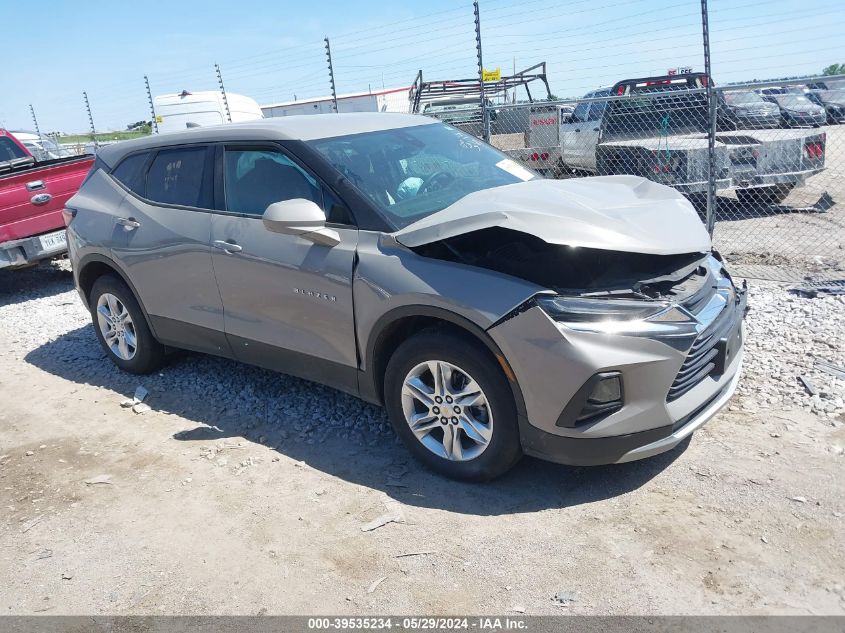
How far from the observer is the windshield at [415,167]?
3.77 metres

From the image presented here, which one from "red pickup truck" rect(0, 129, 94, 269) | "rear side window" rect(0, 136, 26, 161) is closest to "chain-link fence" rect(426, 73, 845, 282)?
"red pickup truck" rect(0, 129, 94, 269)

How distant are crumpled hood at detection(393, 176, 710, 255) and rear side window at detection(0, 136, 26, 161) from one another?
353 inches

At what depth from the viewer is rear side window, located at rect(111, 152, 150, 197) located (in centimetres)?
491

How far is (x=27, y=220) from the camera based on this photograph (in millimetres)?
7793

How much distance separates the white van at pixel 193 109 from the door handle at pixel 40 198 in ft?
29.3

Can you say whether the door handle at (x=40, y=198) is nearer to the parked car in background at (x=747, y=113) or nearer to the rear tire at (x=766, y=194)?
the parked car in background at (x=747, y=113)

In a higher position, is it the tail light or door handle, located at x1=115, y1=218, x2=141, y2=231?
the tail light

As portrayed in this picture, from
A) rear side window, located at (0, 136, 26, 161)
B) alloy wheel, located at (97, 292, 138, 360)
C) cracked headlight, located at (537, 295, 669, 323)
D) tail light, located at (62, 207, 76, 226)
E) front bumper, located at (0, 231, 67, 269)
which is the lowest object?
alloy wheel, located at (97, 292, 138, 360)

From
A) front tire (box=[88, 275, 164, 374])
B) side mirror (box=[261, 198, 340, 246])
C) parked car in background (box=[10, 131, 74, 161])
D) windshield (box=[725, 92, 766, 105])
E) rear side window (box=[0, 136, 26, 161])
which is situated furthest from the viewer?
parked car in background (box=[10, 131, 74, 161])

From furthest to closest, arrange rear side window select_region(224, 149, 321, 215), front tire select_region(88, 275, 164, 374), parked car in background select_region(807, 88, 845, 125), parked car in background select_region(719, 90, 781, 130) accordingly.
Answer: parked car in background select_region(719, 90, 781, 130)
parked car in background select_region(807, 88, 845, 125)
front tire select_region(88, 275, 164, 374)
rear side window select_region(224, 149, 321, 215)

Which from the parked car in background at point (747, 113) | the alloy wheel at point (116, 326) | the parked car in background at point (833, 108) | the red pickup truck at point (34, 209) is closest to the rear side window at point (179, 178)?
the alloy wheel at point (116, 326)

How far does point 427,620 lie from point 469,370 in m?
1.11

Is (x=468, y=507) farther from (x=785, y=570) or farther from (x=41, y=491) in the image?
(x=41, y=491)

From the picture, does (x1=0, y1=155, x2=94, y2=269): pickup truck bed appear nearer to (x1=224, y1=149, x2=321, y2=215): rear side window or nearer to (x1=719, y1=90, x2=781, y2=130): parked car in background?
(x1=224, y1=149, x2=321, y2=215): rear side window
